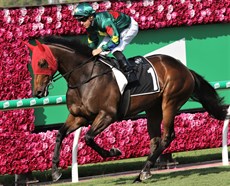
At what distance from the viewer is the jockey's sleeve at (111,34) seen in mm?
8109

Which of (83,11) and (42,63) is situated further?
(83,11)

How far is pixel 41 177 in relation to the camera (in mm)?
10031

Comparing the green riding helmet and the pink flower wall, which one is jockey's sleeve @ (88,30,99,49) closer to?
the green riding helmet

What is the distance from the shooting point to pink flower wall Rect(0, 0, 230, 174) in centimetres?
931

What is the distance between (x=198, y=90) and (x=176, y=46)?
146 centimetres

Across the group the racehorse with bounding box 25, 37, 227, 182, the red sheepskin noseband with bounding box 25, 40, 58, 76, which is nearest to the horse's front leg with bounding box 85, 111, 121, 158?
the racehorse with bounding box 25, 37, 227, 182

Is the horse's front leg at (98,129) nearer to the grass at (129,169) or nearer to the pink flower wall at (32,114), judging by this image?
the grass at (129,169)

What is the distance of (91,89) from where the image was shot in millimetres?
8109

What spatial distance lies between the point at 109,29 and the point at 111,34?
52 mm

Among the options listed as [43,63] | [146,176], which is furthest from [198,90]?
[43,63]

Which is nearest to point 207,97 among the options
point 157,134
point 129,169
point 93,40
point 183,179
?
point 157,134

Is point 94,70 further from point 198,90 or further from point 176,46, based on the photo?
point 176,46

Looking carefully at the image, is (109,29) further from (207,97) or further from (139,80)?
(207,97)

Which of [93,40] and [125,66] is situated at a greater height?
[93,40]
